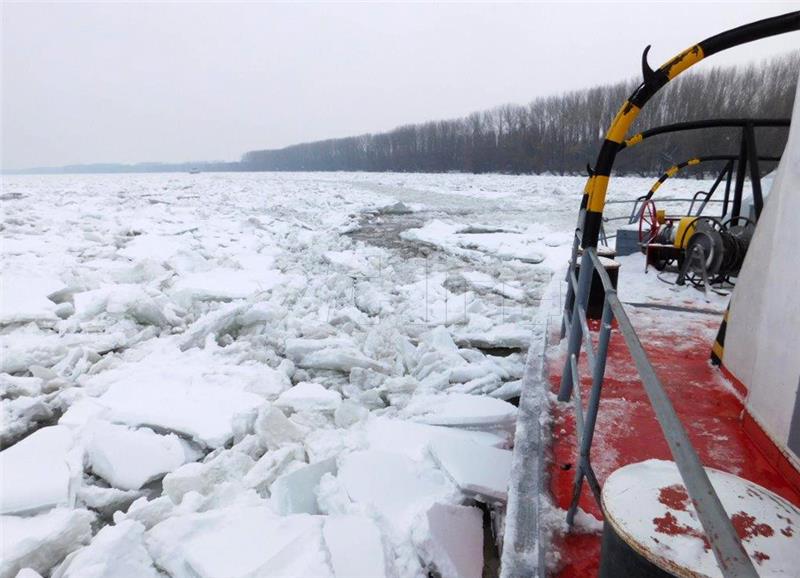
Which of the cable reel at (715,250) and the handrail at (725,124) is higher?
the handrail at (725,124)

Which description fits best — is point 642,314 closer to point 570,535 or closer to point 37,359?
point 570,535

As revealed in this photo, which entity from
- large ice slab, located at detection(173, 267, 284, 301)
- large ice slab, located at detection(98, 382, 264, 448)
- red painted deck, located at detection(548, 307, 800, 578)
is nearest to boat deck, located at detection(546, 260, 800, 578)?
red painted deck, located at detection(548, 307, 800, 578)

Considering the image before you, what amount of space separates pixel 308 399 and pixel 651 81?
2815 mm

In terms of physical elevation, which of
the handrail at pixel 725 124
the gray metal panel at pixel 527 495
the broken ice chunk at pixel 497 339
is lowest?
the broken ice chunk at pixel 497 339

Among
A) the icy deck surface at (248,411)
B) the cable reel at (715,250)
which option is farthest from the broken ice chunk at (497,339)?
the cable reel at (715,250)

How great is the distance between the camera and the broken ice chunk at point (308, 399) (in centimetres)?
321

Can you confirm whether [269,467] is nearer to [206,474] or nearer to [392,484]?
[206,474]

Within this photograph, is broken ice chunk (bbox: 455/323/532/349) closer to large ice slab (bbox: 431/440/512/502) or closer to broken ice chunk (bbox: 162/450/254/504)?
large ice slab (bbox: 431/440/512/502)

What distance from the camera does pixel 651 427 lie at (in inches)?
85.9

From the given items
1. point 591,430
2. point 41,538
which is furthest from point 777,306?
point 41,538

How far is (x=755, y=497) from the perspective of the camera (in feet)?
3.21

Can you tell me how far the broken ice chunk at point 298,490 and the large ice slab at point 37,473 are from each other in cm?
109

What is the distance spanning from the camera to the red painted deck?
67.7 inches

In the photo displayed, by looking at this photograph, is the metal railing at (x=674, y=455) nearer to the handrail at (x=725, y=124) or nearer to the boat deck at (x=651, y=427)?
the boat deck at (x=651, y=427)
